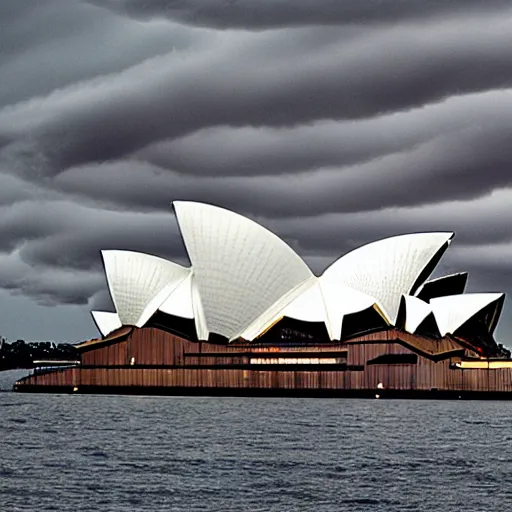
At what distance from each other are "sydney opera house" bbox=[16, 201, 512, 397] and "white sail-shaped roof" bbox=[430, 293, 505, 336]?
7 cm

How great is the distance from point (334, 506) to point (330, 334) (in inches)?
1964

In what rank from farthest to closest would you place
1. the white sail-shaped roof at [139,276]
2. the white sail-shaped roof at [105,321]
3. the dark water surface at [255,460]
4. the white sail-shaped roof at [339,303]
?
the white sail-shaped roof at [105,321] → the white sail-shaped roof at [139,276] → the white sail-shaped roof at [339,303] → the dark water surface at [255,460]

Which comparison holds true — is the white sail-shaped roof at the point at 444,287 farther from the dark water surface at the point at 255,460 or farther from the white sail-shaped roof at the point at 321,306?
the dark water surface at the point at 255,460

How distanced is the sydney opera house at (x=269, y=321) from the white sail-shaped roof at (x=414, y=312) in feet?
0.21

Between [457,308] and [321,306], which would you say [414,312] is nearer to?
[457,308]

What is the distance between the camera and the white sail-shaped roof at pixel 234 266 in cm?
7081

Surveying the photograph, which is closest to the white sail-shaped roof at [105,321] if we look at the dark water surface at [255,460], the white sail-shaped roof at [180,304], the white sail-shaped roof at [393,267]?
the white sail-shaped roof at [180,304]

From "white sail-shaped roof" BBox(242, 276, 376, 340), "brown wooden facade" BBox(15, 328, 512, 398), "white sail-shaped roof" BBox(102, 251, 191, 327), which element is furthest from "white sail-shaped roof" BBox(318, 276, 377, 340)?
"white sail-shaped roof" BBox(102, 251, 191, 327)

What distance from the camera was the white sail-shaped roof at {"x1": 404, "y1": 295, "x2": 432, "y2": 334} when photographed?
71438 millimetres

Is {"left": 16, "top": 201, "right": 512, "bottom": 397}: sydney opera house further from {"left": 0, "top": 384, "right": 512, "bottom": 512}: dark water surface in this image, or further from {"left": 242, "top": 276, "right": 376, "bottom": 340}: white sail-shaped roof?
{"left": 0, "top": 384, "right": 512, "bottom": 512}: dark water surface

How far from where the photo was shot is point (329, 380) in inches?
2682

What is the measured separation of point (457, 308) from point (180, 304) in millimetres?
18235

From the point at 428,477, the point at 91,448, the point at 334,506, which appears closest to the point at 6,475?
the point at 91,448

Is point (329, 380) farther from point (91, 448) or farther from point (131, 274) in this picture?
point (91, 448)
